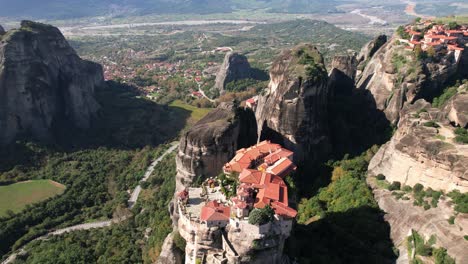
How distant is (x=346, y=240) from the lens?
104 ft

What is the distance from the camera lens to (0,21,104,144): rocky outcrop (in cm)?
6197

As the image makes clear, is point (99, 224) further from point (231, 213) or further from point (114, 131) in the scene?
point (231, 213)

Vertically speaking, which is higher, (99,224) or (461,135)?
(461,135)

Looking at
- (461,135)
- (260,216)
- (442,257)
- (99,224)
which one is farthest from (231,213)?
(99,224)

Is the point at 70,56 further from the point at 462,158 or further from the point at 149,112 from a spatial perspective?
the point at 462,158

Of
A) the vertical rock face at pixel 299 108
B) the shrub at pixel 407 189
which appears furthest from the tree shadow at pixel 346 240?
the vertical rock face at pixel 299 108

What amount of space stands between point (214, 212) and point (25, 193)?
4049 cm

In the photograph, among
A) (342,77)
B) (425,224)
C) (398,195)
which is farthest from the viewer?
(342,77)

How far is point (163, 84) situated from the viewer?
110750mm

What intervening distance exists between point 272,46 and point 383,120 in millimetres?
138455

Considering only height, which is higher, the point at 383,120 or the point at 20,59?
the point at 20,59

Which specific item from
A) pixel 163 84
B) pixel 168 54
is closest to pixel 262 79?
pixel 163 84

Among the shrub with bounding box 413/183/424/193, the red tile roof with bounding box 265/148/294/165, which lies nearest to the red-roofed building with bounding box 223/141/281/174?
the red tile roof with bounding box 265/148/294/165

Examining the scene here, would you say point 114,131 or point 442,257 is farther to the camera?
point 114,131
